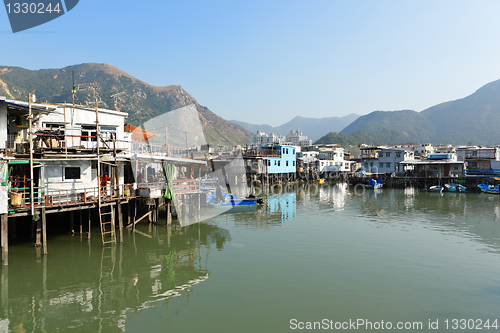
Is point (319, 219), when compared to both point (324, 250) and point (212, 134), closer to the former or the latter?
point (324, 250)

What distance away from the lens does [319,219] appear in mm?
28625

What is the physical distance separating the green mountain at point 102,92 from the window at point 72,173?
3955 inches

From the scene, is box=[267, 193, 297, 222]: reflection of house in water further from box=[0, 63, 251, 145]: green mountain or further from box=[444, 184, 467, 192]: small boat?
box=[0, 63, 251, 145]: green mountain

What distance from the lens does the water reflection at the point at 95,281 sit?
10.6 meters

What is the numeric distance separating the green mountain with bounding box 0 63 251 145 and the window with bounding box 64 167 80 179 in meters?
100

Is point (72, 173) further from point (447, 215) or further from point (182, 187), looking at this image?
point (447, 215)

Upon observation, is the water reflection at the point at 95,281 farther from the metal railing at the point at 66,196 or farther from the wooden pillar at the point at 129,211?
the metal railing at the point at 66,196

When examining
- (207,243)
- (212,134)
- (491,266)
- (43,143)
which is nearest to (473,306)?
(491,266)

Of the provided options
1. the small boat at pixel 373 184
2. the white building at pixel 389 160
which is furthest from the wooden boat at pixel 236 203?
the white building at pixel 389 160

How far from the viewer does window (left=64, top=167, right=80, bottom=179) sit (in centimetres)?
1958

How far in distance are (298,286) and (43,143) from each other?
1831 centimetres

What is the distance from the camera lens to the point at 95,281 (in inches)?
541

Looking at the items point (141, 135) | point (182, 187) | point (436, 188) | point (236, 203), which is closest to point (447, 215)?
point (236, 203)

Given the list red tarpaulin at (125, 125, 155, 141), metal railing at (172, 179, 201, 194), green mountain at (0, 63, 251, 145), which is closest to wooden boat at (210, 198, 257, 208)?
metal railing at (172, 179, 201, 194)
